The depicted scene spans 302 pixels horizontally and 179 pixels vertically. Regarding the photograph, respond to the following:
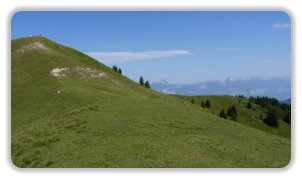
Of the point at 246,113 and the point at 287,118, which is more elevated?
the point at 246,113

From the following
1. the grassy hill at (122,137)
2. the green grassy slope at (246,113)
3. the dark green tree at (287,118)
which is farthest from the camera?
the dark green tree at (287,118)

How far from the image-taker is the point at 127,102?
114ft

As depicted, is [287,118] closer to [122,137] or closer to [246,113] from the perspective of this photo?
[246,113]

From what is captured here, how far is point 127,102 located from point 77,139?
1455 centimetres

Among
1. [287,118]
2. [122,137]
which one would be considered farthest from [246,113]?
[122,137]

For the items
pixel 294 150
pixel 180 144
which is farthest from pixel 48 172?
pixel 294 150

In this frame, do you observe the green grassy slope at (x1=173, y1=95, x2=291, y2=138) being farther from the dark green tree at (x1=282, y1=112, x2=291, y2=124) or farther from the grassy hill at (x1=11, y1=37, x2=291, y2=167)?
the grassy hill at (x1=11, y1=37, x2=291, y2=167)

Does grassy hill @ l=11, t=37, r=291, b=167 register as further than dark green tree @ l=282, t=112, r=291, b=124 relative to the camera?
No

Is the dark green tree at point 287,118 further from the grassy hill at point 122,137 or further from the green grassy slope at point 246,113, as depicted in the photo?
the grassy hill at point 122,137

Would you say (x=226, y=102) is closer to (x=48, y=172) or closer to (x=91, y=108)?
(x=91, y=108)

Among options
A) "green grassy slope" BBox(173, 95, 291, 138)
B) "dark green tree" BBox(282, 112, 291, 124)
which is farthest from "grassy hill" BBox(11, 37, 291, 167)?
"dark green tree" BBox(282, 112, 291, 124)

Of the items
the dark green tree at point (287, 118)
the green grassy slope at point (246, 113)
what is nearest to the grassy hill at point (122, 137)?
the green grassy slope at point (246, 113)

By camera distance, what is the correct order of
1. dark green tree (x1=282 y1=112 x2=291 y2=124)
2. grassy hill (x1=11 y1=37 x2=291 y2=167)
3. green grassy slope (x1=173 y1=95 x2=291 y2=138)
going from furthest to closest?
1. dark green tree (x1=282 y1=112 x2=291 y2=124)
2. green grassy slope (x1=173 y1=95 x2=291 y2=138)
3. grassy hill (x1=11 y1=37 x2=291 y2=167)

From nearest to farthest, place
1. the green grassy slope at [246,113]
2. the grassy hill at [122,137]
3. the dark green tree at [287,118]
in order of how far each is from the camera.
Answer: the grassy hill at [122,137] < the green grassy slope at [246,113] < the dark green tree at [287,118]
